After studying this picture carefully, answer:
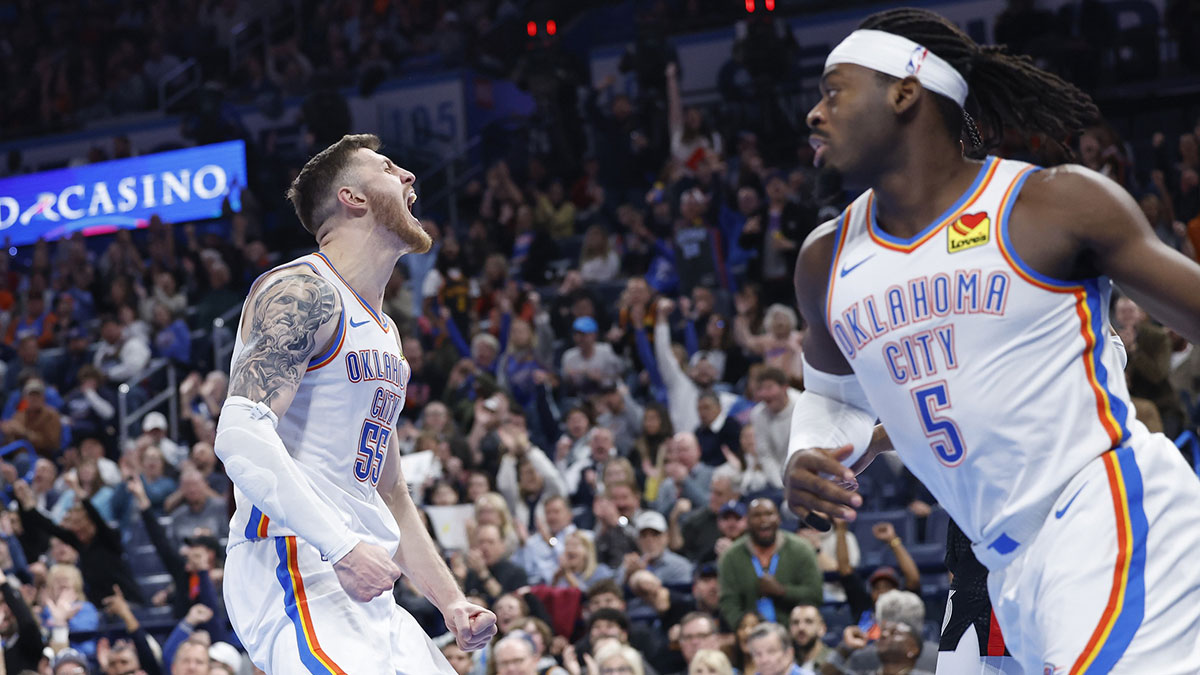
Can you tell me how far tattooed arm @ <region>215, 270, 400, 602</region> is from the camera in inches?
151

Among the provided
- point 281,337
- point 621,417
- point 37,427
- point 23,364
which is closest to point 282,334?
point 281,337

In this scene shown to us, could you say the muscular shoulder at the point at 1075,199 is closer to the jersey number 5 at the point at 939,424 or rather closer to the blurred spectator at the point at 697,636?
the jersey number 5 at the point at 939,424

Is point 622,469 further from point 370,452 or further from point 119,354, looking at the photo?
point 119,354

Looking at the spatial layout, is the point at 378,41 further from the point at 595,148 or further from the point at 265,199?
the point at 595,148

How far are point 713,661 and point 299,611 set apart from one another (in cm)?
404

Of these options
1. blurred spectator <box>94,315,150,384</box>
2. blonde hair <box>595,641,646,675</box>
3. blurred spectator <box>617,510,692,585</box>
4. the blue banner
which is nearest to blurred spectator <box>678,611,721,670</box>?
blonde hair <box>595,641,646,675</box>

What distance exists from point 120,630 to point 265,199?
8.69 m

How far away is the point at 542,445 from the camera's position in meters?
12.5

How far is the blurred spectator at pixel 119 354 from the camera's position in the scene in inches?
599

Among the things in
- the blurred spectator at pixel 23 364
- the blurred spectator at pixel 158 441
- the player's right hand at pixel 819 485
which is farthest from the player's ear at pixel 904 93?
the blurred spectator at pixel 23 364

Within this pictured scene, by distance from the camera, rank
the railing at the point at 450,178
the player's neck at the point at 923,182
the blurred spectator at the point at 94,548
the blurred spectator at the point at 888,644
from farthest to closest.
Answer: the railing at the point at 450,178 → the blurred spectator at the point at 94,548 → the blurred spectator at the point at 888,644 → the player's neck at the point at 923,182

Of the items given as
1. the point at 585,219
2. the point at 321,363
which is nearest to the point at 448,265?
the point at 585,219

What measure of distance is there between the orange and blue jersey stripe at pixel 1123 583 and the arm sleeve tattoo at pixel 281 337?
7.61 ft

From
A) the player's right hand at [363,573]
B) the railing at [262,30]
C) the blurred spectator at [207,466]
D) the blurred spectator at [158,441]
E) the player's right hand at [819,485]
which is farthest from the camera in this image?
the railing at [262,30]
